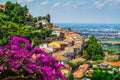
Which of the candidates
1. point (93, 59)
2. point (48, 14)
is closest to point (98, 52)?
point (93, 59)

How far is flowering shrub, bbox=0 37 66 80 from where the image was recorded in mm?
9266

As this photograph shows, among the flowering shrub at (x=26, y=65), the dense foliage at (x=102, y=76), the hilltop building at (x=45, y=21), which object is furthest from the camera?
the hilltop building at (x=45, y=21)

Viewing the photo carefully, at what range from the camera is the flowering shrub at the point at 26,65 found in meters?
9.27

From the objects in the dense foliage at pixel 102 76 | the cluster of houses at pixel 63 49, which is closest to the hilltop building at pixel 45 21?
the cluster of houses at pixel 63 49

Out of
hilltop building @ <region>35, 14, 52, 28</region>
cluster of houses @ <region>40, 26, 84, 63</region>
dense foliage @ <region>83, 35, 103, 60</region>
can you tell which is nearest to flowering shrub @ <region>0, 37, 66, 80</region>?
cluster of houses @ <region>40, 26, 84, 63</region>

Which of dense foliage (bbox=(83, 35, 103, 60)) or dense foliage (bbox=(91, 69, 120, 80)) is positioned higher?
dense foliage (bbox=(91, 69, 120, 80))

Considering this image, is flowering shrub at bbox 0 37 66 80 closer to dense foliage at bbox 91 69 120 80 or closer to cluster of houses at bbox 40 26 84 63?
dense foliage at bbox 91 69 120 80

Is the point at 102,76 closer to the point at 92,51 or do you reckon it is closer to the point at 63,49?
the point at 92,51

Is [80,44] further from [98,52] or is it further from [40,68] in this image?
[40,68]

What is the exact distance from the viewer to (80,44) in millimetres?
88688

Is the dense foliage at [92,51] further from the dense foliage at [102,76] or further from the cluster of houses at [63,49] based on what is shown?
the dense foliage at [102,76]

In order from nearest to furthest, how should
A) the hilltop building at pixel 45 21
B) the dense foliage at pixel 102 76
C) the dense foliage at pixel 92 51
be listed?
the dense foliage at pixel 102 76 → the dense foliage at pixel 92 51 → the hilltop building at pixel 45 21

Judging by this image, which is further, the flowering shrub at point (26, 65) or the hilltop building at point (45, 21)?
the hilltop building at point (45, 21)

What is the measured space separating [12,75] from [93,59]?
69832 mm
